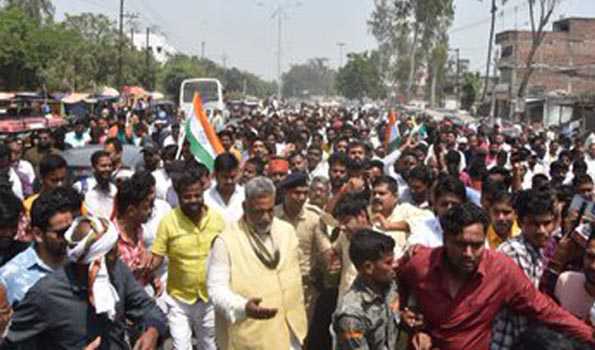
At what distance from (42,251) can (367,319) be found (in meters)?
1.46

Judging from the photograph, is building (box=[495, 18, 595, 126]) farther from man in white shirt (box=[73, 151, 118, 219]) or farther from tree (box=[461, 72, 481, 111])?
man in white shirt (box=[73, 151, 118, 219])

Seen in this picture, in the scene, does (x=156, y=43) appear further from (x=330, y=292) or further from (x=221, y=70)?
(x=330, y=292)

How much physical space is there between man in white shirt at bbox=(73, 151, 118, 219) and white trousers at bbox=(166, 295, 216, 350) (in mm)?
1189

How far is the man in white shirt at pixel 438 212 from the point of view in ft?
15.5

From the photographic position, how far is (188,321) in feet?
17.3

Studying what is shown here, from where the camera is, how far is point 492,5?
41375 mm

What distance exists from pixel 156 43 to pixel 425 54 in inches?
3121

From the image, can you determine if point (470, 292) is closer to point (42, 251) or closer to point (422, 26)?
point (42, 251)

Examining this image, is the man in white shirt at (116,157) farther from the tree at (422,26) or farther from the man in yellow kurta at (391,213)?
the tree at (422,26)

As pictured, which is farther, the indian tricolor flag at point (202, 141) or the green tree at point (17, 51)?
the green tree at point (17, 51)

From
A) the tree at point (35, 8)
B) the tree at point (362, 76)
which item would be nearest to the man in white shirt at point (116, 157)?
the tree at point (35, 8)

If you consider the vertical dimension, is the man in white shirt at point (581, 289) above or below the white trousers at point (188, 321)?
above

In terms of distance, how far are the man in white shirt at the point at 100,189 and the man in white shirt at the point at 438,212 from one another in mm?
2426

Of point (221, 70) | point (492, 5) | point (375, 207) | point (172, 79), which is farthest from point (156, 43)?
point (375, 207)
